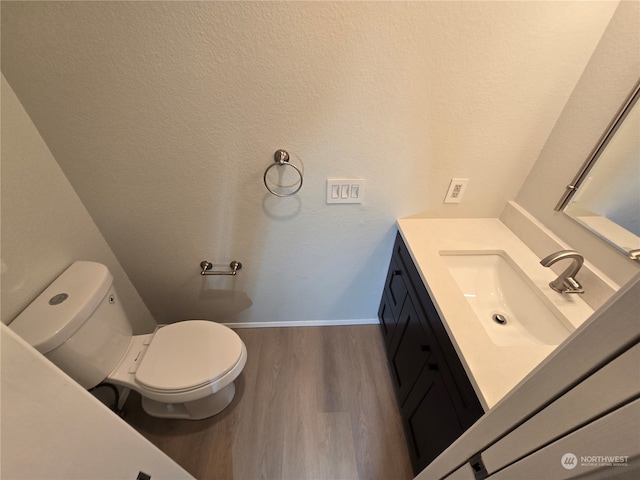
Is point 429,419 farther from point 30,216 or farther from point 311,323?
point 30,216

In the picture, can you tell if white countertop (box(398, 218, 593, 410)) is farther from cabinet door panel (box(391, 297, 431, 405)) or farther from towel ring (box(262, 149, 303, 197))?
towel ring (box(262, 149, 303, 197))

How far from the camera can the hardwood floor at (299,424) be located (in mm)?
1140

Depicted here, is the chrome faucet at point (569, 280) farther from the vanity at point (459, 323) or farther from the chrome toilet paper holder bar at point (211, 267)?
the chrome toilet paper holder bar at point (211, 267)

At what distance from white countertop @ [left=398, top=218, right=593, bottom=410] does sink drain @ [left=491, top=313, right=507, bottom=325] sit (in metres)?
0.17

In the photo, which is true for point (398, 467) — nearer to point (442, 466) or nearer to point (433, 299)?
point (442, 466)

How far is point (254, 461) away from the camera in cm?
115

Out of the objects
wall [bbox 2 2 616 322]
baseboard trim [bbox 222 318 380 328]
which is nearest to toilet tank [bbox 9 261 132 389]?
wall [bbox 2 2 616 322]

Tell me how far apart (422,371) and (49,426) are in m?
1.05

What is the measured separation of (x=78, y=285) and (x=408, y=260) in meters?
1.34

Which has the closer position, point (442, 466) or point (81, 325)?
point (442, 466)

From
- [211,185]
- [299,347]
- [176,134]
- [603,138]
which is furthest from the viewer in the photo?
A: [299,347]

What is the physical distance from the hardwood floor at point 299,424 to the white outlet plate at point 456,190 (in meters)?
1.02

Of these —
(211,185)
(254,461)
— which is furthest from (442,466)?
(211,185)

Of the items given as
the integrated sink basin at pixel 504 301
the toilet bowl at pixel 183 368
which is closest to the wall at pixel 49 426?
the toilet bowl at pixel 183 368
